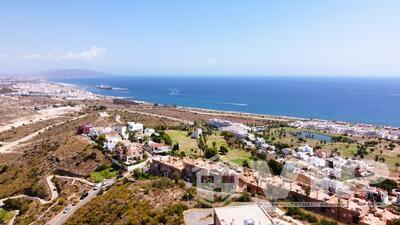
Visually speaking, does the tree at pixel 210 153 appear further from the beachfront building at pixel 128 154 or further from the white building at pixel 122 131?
the white building at pixel 122 131

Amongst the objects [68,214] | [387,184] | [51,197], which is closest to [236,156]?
[387,184]

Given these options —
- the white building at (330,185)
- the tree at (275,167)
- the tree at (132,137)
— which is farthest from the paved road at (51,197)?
the white building at (330,185)

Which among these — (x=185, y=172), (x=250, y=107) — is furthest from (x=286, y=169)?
(x=250, y=107)

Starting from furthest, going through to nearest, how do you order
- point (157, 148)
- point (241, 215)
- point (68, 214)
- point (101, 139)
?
point (101, 139), point (157, 148), point (68, 214), point (241, 215)

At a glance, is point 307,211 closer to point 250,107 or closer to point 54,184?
point 54,184

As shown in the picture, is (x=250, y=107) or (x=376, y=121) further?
(x=250, y=107)

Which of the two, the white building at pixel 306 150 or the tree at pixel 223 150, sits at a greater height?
the tree at pixel 223 150

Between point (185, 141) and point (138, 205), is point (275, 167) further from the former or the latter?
point (138, 205)
